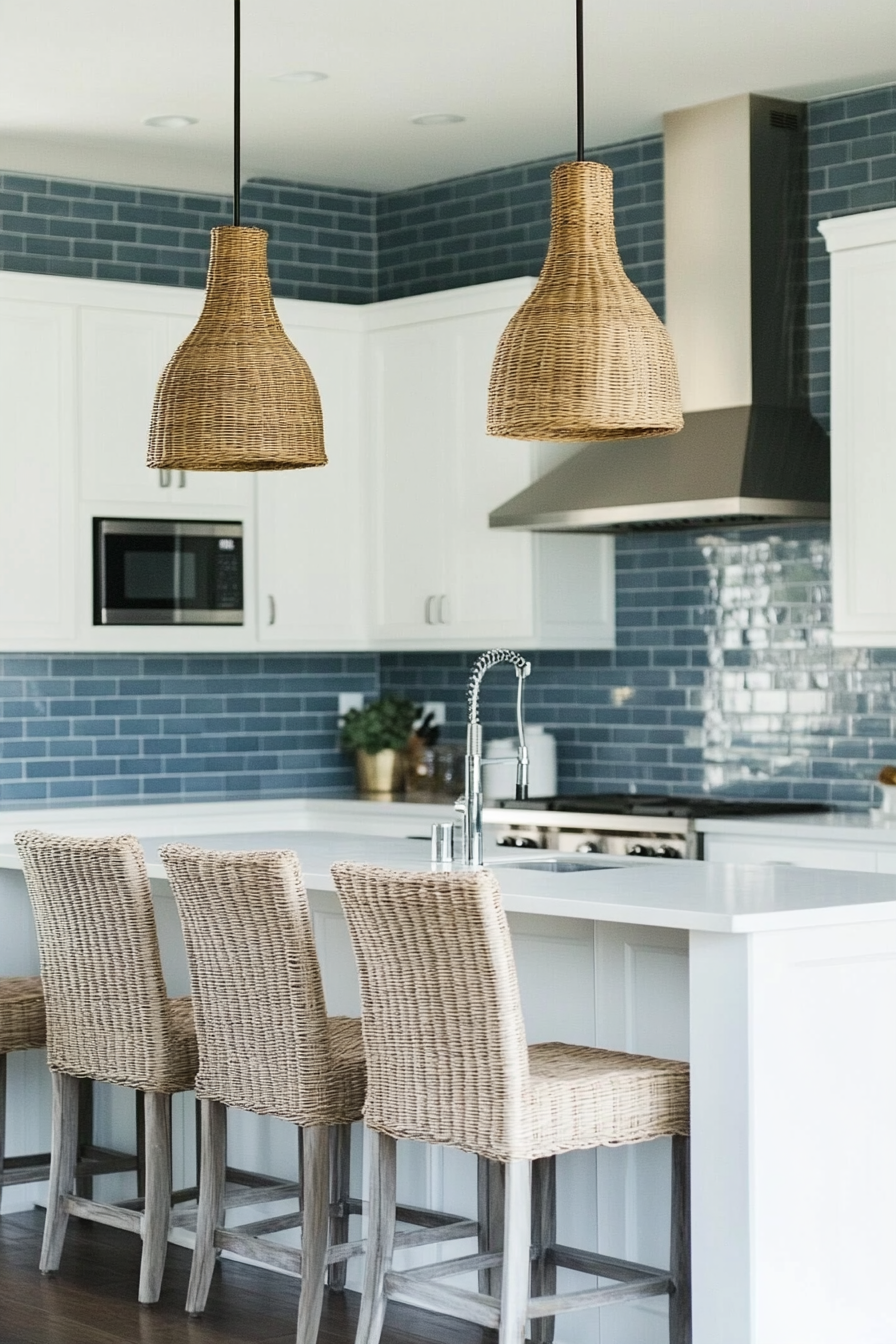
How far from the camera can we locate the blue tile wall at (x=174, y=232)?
22.1 ft

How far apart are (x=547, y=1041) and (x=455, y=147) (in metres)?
3.61

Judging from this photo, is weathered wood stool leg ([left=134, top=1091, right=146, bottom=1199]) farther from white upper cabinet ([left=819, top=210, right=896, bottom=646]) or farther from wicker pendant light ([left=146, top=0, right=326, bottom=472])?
white upper cabinet ([left=819, top=210, right=896, bottom=646])

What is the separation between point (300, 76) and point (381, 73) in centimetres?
23

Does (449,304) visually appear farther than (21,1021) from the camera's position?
Yes

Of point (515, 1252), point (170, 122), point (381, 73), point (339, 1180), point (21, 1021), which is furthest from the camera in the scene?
point (170, 122)

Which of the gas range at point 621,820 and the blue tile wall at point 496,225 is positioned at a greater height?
the blue tile wall at point 496,225

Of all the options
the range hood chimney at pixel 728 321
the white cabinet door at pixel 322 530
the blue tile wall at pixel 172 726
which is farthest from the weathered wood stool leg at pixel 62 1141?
the white cabinet door at pixel 322 530

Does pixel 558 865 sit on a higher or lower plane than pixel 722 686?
lower

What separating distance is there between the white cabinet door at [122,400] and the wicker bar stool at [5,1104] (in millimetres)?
1892

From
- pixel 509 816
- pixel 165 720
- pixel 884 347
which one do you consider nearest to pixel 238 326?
pixel 884 347

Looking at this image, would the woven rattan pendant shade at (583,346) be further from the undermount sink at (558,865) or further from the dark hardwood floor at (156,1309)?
the dark hardwood floor at (156,1309)

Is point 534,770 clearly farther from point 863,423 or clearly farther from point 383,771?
point 863,423

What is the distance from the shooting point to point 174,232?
23.1 ft

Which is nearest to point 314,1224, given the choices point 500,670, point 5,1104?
point 5,1104
